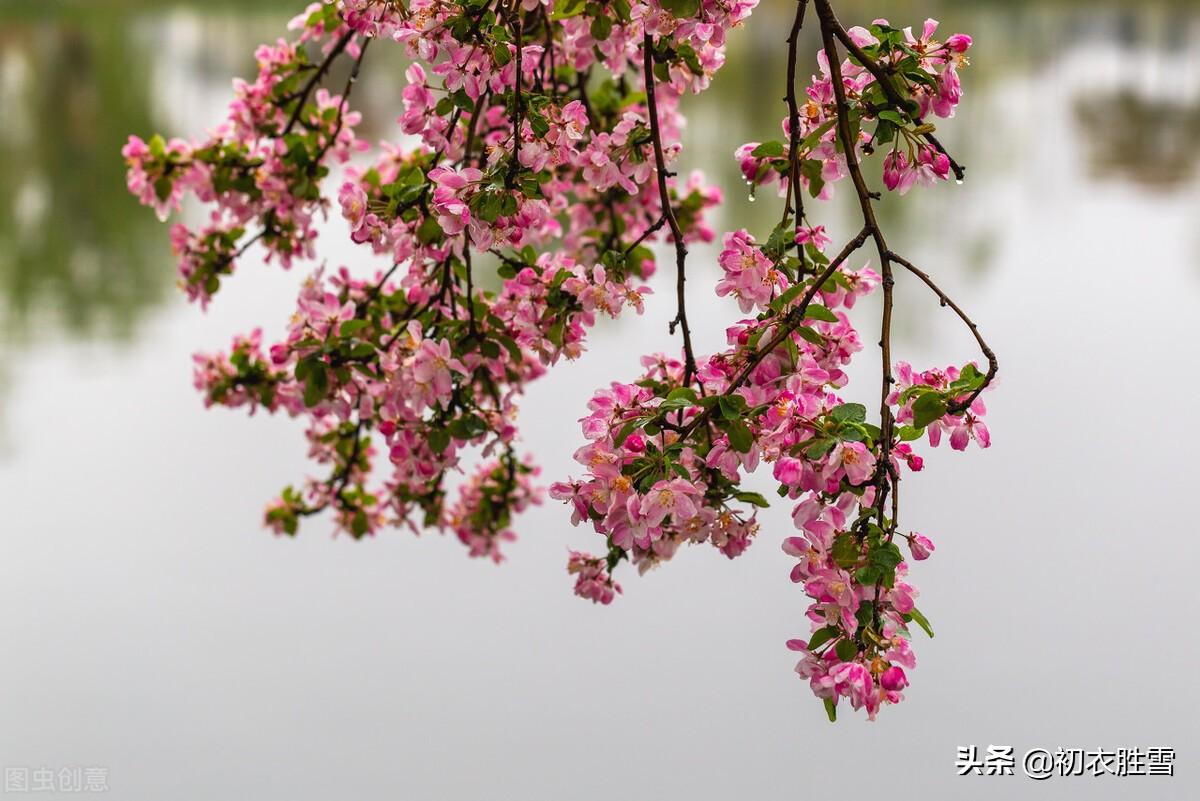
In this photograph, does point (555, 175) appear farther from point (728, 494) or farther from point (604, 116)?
point (728, 494)

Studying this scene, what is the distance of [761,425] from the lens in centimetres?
75

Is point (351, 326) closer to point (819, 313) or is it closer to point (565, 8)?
point (565, 8)

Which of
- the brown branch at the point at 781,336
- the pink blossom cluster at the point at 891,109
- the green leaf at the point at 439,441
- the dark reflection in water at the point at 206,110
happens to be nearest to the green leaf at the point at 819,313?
the brown branch at the point at 781,336

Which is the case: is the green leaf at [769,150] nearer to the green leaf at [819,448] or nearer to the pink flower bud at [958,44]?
the pink flower bud at [958,44]

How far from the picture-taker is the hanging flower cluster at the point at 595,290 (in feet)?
2.35

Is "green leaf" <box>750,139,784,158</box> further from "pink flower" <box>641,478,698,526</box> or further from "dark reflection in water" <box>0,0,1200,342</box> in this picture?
"dark reflection in water" <box>0,0,1200,342</box>

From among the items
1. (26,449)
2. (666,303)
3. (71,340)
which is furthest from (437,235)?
(71,340)

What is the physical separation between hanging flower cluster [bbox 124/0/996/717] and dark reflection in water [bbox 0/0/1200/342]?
9.93ft

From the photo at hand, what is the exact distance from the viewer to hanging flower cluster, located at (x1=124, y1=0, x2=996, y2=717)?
72cm

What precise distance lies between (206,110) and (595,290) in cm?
635

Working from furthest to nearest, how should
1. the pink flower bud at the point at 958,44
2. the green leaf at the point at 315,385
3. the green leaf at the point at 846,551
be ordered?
1. the green leaf at the point at 315,385
2. the pink flower bud at the point at 958,44
3. the green leaf at the point at 846,551

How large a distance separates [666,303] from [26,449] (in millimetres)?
1738

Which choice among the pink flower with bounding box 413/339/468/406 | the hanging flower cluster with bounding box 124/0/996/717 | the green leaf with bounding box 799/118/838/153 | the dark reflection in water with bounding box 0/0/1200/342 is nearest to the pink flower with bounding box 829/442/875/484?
the hanging flower cluster with bounding box 124/0/996/717

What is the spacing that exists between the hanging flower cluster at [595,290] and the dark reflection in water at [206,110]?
3.03 meters
